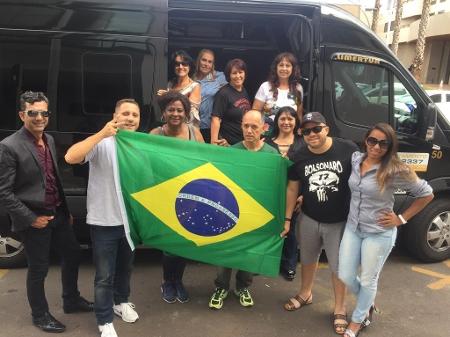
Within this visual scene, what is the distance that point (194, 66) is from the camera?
442 centimetres

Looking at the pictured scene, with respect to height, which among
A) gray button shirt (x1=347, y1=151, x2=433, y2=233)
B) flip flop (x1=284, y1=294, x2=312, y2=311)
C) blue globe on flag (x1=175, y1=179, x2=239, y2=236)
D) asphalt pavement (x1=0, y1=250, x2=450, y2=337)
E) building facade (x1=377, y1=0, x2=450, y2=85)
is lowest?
asphalt pavement (x1=0, y1=250, x2=450, y2=337)

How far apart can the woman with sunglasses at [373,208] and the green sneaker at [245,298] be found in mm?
833

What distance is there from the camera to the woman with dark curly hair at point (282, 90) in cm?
409

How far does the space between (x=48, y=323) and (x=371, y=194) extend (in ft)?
8.07

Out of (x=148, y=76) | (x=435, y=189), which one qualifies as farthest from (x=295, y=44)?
(x=435, y=189)

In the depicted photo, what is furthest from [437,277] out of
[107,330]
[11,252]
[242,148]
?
[11,252]

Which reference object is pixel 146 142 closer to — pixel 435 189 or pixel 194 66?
pixel 194 66

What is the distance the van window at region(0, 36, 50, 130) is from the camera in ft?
12.3

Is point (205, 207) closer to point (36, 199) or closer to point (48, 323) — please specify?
point (36, 199)

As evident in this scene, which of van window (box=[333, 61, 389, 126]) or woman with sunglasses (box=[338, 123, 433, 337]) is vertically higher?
van window (box=[333, 61, 389, 126])

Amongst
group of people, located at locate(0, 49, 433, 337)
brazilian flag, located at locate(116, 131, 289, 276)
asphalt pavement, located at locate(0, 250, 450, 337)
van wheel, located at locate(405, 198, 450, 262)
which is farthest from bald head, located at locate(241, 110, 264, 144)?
van wheel, located at locate(405, 198, 450, 262)

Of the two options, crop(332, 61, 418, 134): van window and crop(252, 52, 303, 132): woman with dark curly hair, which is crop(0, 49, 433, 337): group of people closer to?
crop(252, 52, 303, 132): woman with dark curly hair

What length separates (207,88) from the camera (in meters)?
4.35

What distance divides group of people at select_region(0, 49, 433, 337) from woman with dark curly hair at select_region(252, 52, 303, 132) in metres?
0.39
